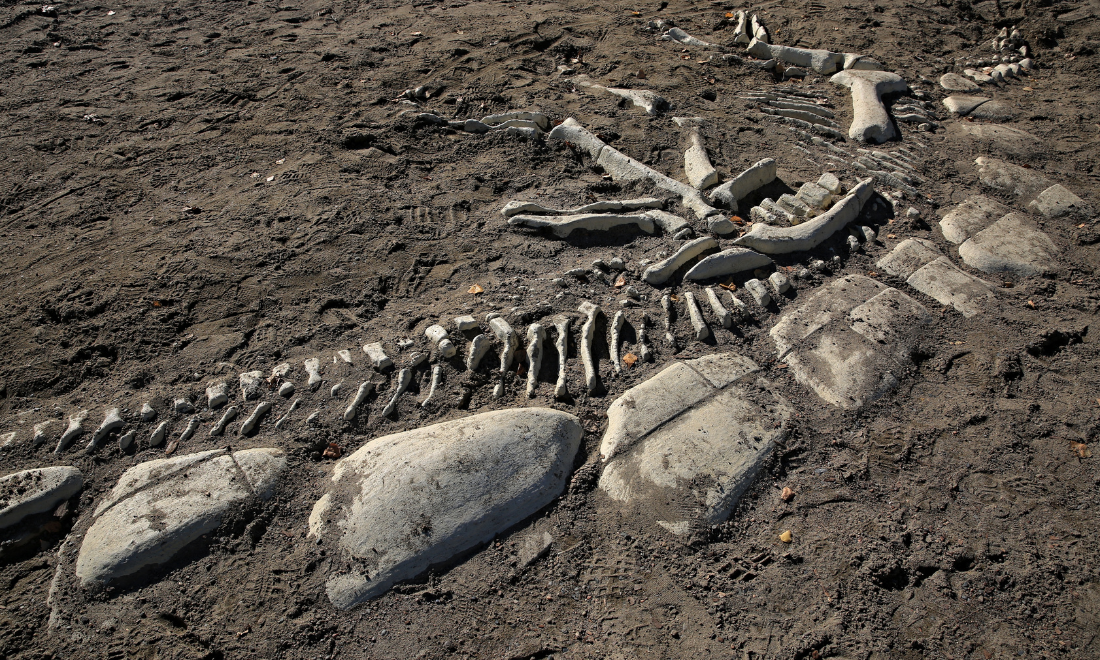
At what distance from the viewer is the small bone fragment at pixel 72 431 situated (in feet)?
9.84

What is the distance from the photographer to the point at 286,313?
11.9ft

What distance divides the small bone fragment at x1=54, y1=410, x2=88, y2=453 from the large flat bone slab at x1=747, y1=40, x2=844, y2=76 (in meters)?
6.19

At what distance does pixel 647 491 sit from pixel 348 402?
1.56 m

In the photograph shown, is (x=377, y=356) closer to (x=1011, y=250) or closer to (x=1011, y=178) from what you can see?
(x=1011, y=250)

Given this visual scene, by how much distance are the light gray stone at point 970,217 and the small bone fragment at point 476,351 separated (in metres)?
3.13

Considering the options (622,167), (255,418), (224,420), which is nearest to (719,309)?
(622,167)

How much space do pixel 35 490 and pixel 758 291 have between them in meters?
3.79

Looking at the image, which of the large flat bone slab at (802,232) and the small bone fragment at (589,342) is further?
the large flat bone slab at (802,232)

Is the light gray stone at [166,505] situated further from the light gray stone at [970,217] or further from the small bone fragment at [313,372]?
the light gray stone at [970,217]

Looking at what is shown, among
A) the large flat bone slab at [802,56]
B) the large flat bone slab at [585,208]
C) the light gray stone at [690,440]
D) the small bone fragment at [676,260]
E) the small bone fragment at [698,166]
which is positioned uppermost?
the large flat bone slab at [802,56]

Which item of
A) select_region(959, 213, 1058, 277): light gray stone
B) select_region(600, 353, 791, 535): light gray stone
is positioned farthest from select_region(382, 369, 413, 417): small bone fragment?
select_region(959, 213, 1058, 277): light gray stone

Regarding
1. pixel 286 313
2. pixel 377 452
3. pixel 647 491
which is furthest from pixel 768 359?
pixel 286 313

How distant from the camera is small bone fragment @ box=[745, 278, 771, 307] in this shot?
3611 mm

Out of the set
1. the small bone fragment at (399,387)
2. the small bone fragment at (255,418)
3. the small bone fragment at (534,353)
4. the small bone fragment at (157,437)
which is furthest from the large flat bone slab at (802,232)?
the small bone fragment at (157,437)
